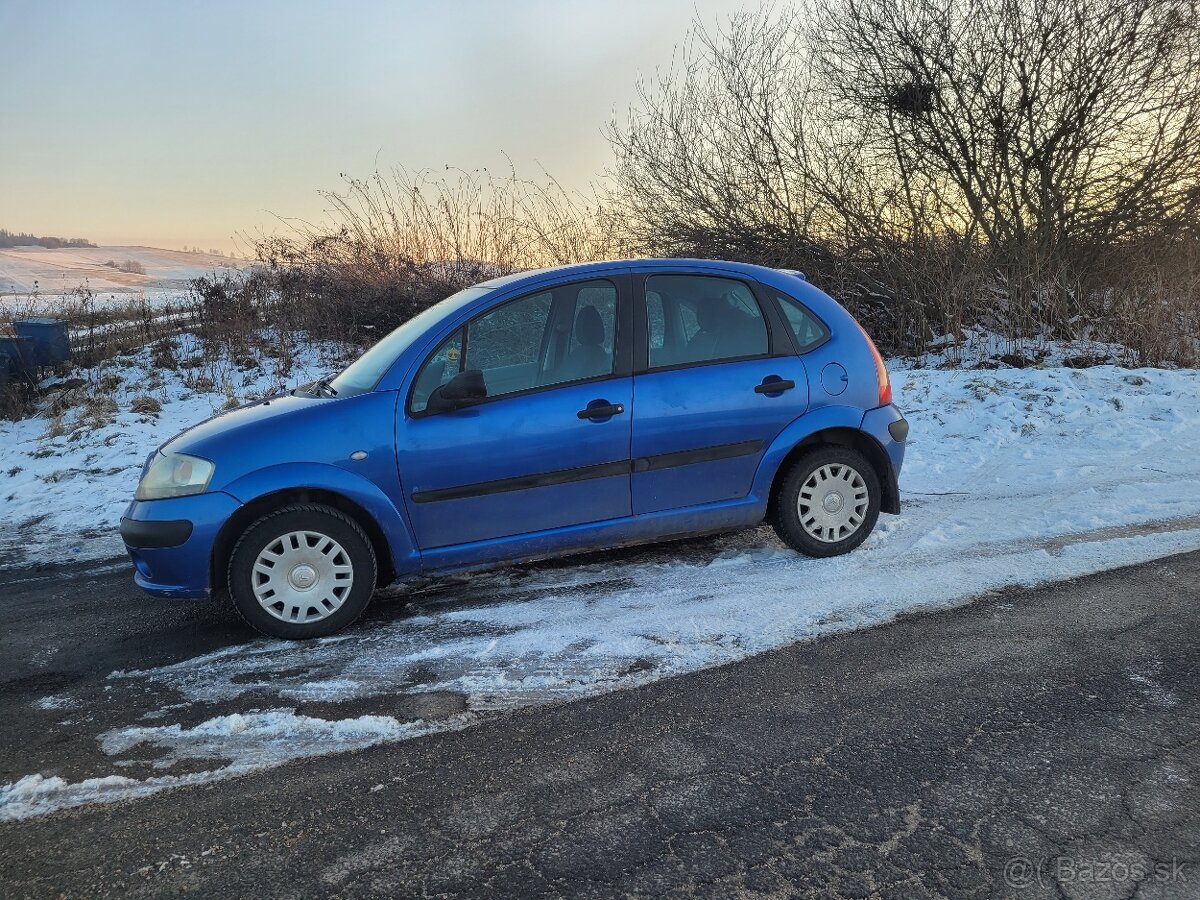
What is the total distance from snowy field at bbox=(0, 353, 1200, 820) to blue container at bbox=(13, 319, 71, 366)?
12.8ft

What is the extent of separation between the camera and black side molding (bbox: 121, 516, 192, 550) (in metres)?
4.04

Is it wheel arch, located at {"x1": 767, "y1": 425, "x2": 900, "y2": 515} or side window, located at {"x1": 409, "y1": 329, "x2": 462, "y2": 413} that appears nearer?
side window, located at {"x1": 409, "y1": 329, "x2": 462, "y2": 413}

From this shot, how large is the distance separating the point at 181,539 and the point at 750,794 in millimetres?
2851

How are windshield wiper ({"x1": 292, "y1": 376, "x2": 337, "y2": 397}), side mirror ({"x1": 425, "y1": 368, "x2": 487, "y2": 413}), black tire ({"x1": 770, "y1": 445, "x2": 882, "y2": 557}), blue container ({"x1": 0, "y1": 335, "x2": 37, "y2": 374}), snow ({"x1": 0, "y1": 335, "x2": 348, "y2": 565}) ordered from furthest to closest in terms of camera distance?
1. blue container ({"x1": 0, "y1": 335, "x2": 37, "y2": 374})
2. snow ({"x1": 0, "y1": 335, "x2": 348, "y2": 565})
3. black tire ({"x1": 770, "y1": 445, "x2": 882, "y2": 557})
4. windshield wiper ({"x1": 292, "y1": 376, "x2": 337, "y2": 397})
5. side mirror ({"x1": 425, "y1": 368, "x2": 487, "y2": 413})

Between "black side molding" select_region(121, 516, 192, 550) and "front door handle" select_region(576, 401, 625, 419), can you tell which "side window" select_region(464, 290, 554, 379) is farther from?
"black side molding" select_region(121, 516, 192, 550)

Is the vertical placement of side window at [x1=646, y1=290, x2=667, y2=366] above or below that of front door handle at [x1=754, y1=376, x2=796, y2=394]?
above

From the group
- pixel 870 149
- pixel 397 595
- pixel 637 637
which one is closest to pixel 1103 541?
pixel 637 637

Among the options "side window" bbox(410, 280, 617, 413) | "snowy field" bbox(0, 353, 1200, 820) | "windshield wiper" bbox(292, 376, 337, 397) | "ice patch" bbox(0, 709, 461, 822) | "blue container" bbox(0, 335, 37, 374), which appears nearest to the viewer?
"ice patch" bbox(0, 709, 461, 822)

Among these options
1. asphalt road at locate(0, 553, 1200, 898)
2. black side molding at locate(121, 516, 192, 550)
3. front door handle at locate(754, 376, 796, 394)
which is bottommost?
asphalt road at locate(0, 553, 1200, 898)

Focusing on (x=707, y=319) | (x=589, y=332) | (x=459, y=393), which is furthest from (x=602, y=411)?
(x=707, y=319)

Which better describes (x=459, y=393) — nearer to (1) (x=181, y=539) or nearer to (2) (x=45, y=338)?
(1) (x=181, y=539)

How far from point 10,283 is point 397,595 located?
723 inches

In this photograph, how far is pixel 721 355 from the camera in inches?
186

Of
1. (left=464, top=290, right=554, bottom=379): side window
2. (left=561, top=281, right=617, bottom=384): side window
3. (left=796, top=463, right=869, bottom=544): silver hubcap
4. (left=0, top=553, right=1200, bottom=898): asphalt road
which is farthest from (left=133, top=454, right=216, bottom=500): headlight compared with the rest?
(left=796, top=463, right=869, bottom=544): silver hubcap
